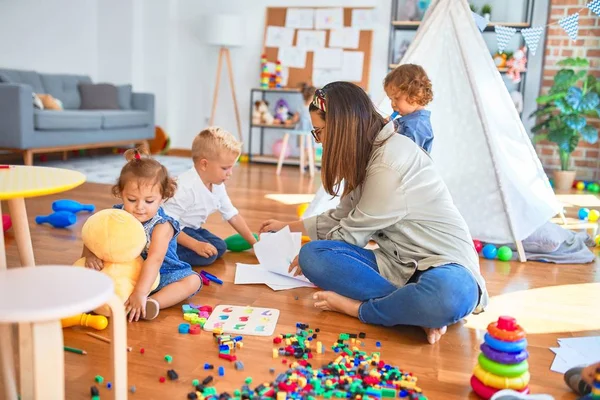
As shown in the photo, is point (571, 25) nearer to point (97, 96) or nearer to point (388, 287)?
point (388, 287)

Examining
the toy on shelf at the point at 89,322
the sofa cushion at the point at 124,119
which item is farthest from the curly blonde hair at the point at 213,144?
the sofa cushion at the point at 124,119

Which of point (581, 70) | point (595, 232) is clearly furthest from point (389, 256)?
point (581, 70)

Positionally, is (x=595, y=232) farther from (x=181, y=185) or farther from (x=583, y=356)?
(x=181, y=185)

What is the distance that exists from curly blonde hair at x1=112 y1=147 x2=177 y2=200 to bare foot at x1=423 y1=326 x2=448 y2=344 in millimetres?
896

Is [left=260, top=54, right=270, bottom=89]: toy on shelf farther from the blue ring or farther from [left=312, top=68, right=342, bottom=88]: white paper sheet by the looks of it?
the blue ring

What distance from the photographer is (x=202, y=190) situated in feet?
7.93

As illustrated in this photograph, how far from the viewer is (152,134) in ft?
21.1

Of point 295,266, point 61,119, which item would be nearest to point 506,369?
point 295,266

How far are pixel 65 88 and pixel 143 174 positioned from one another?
14.8 ft

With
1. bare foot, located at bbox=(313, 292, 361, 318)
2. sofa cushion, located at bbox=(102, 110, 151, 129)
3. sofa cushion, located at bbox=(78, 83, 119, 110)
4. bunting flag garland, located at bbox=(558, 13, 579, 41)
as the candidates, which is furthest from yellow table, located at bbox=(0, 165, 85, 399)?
sofa cushion, located at bbox=(78, 83, 119, 110)

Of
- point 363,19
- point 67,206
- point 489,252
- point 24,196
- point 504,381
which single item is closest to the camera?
point 24,196

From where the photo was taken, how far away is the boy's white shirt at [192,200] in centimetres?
239

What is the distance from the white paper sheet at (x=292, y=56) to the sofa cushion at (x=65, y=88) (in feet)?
6.65

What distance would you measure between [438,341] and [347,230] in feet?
1.41
